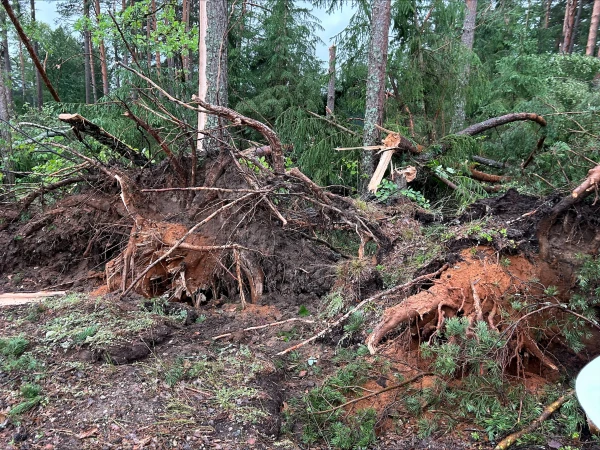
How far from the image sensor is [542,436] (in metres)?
2.52

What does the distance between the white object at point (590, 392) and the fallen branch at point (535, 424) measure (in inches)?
67.0

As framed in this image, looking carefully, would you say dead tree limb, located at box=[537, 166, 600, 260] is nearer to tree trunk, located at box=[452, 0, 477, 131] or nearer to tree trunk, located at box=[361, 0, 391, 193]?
tree trunk, located at box=[361, 0, 391, 193]

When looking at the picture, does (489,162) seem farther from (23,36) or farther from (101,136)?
(23,36)

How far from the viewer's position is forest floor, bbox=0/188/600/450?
2.53 m

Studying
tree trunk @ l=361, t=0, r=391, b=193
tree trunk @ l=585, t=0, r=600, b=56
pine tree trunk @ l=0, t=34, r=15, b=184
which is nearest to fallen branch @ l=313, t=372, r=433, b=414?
tree trunk @ l=361, t=0, r=391, b=193

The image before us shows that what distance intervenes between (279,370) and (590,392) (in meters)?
2.68

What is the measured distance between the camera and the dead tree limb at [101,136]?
490 centimetres

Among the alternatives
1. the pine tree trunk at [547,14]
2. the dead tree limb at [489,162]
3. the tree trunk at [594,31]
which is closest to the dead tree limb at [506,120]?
the dead tree limb at [489,162]

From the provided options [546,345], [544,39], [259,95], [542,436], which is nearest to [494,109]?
[259,95]

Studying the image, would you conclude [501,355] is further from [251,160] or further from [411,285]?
[251,160]

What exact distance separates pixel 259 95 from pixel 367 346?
9.08 metres

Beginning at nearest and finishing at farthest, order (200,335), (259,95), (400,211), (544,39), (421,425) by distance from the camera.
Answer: (421,425), (200,335), (400,211), (259,95), (544,39)

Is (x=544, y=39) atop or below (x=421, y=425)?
atop

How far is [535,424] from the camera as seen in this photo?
8.46 ft
